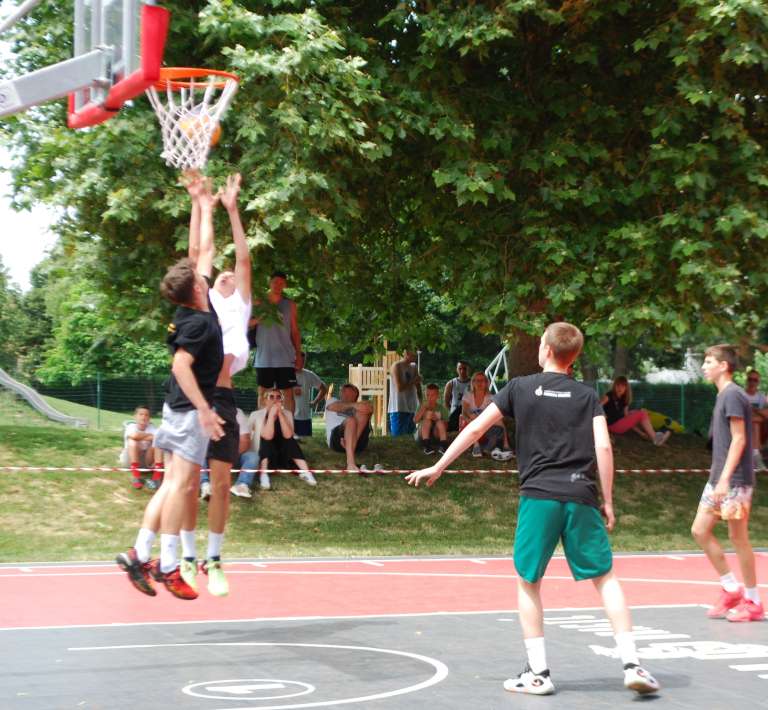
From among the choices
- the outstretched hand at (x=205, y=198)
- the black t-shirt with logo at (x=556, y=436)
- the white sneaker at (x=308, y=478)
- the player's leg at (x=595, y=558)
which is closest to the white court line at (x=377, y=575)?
the white sneaker at (x=308, y=478)

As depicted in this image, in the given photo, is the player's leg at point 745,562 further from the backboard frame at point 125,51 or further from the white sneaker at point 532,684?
the backboard frame at point 125,51

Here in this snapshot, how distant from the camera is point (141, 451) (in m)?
16.7

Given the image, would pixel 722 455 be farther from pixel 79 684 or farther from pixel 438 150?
pixel 438 150

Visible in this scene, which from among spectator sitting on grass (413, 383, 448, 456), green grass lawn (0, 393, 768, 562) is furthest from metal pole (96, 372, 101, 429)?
spectator sitting on grass (413, 383, 448, 456)

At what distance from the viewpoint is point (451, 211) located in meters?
17.8

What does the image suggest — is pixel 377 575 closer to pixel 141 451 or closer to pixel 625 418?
pixel 141 451

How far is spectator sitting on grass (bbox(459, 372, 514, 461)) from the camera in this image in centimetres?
1959

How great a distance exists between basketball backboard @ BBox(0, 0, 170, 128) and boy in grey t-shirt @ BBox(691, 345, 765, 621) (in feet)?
16.2

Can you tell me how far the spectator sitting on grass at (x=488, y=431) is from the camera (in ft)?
64.3

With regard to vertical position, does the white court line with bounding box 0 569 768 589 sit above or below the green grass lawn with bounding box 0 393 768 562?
below

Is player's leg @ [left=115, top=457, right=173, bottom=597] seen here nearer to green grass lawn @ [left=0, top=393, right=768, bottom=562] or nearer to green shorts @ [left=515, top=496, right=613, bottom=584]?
green shorts @ [left=515, top=496, right=613, bottom=584]

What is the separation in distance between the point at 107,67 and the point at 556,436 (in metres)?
3.34

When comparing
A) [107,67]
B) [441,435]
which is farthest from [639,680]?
[441,435]

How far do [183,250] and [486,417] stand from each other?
29.6 feet
